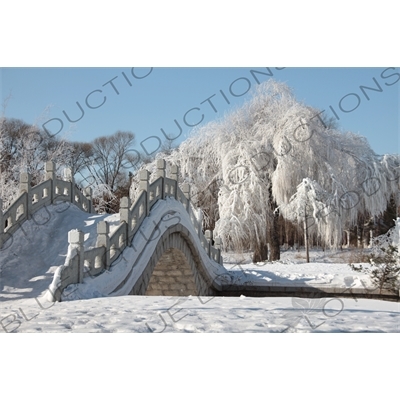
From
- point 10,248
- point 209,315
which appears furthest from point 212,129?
point 209,315

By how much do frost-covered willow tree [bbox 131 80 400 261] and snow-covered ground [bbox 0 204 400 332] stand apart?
5.87 m

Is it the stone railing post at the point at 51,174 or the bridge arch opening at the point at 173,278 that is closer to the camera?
the stone railing post at the point at 51,174

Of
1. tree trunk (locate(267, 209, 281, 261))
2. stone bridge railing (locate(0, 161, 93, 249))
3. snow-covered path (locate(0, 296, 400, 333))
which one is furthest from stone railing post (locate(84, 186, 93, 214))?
tree trunk (locate(267, 209, 281, 261))

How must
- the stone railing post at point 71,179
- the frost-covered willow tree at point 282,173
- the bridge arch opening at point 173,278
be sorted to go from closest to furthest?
the stone railing post at point 71,179 → the bridge arch opening at point 173,278 → the frost-covered willow tree at point 282,173

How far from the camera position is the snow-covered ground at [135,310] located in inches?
140

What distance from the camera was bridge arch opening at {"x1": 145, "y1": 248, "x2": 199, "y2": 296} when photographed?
336 inches

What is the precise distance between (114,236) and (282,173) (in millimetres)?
6670

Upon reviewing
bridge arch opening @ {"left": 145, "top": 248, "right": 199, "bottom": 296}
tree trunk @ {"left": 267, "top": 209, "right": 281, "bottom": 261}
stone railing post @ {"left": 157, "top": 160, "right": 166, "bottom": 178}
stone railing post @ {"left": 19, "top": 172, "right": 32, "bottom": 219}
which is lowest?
bridge arch opening @ {"left": 145, "top": 248, "right": 199, "bottom": 296}

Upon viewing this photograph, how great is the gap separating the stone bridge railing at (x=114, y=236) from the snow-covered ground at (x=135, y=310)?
1.28 ft

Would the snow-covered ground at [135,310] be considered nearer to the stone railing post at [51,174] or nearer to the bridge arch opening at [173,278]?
the stone railing post at [51,174]

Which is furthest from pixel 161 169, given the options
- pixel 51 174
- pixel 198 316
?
pixel 198 316

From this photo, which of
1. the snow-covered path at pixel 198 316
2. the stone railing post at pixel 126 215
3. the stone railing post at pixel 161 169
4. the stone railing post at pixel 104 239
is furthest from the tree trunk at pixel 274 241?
the snow-covered path at pixel 198 316

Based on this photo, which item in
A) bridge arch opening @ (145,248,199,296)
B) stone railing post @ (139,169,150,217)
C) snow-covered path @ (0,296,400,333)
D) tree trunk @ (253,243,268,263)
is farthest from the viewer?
tree trunk @ (253,243,268,263)

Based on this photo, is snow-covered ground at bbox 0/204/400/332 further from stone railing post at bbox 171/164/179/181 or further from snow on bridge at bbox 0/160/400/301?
stone railing post at bbox 171/164/179/181
